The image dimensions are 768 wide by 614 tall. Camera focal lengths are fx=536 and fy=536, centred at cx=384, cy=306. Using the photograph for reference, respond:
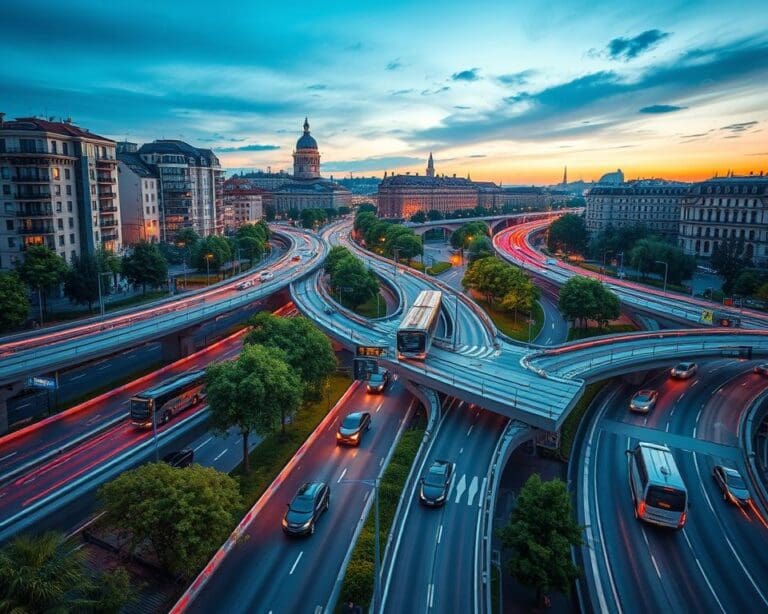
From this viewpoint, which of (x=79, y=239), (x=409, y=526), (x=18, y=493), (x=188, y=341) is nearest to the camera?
(x=409, y=526)

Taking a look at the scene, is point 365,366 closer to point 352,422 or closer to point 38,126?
point 352,422

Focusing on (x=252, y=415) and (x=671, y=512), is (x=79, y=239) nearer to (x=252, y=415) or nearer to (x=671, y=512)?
(x=252, y=415)

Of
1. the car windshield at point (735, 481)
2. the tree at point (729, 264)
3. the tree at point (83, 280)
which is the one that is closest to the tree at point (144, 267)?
the tree at point (83, 280)

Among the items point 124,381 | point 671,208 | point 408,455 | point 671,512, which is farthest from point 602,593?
point 671,208

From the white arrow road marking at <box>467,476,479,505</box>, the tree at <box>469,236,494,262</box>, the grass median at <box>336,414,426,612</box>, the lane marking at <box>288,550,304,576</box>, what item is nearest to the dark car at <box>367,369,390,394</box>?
the grass median at <box>336,414,426,612</box>

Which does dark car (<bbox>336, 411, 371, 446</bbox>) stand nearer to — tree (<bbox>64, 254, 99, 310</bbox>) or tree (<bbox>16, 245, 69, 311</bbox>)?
tree (<bbox>64, 254, 99, 310</bbox>)

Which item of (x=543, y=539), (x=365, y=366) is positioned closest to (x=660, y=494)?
(x=543, y=539)
